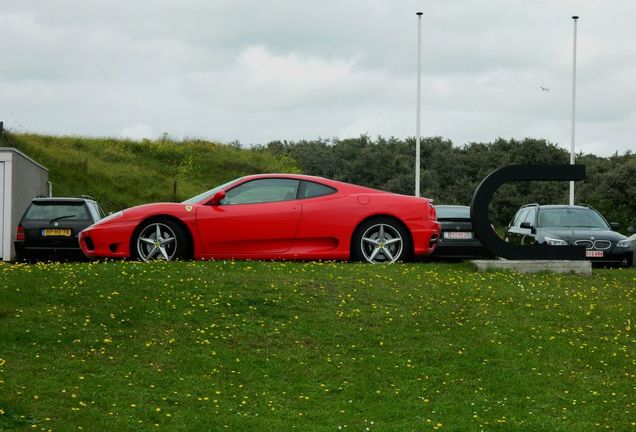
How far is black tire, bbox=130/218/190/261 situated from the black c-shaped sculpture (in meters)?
4.83

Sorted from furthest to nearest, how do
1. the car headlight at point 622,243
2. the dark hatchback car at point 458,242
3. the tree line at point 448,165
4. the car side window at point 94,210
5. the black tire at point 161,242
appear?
the tree line at point 448,165
the car side window at point 94,210
the car headlight at point 622,243
the dark hatchback car at point 458,242
the black tire at point 161,242

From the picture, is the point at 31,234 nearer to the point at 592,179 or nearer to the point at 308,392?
the point at 308,392

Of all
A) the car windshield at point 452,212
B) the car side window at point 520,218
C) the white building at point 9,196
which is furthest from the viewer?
the white building at point 9,196

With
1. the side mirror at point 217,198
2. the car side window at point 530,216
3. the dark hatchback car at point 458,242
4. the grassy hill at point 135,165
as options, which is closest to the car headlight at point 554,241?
the car side window at point 530,216

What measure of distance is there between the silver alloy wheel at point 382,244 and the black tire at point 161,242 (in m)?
2.86

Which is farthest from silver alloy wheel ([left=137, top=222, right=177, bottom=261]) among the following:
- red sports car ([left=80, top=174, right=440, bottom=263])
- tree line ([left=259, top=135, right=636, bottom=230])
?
tree line ([left=259, top=135, right=636, bottom=230])

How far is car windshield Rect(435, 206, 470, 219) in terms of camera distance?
18734 mm

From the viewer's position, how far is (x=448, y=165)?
2571 inches

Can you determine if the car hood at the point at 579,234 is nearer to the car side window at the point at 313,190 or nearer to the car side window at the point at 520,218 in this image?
the car side window at the point at 520,218

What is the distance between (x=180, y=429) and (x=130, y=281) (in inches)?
205

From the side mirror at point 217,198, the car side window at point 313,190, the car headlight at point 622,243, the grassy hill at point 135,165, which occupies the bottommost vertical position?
the car headlight at point 622,243

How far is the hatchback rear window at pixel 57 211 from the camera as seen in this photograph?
62.7ft

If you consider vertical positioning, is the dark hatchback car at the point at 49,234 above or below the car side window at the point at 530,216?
below

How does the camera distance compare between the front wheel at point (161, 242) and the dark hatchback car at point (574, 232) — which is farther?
the dark hatchback car at point (574, 232)
